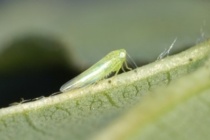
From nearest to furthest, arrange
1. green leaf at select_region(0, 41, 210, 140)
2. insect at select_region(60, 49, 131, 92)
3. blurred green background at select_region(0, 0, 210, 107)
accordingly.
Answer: green leaf at select_region(0, 41, 210, 140), insect at select_region(60, 49, 131, 92), blurred green background at select_region(0, 0, 210, 107)

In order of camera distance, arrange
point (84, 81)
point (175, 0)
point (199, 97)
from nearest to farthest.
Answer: point (199, 97) → point (84, 81) → point (175, 0)

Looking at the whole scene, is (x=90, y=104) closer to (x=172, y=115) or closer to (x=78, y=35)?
(x=172, y=115)

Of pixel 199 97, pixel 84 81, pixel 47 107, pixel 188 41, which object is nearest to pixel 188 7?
pixel 188 41

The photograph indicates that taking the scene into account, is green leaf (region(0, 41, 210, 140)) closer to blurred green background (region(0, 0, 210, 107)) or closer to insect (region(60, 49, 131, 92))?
insect (region(60, 49, 131, 92))

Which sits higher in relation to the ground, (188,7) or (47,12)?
(47,12)

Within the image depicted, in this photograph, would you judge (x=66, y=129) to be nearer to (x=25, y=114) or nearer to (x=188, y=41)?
(x=25, y=114)

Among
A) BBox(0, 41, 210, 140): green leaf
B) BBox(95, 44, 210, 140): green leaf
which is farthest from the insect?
BBox(95, 44, 210, 140): green leaf

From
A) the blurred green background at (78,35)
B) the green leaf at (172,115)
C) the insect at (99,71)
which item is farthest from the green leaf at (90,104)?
the blurred green background at (78,35)
